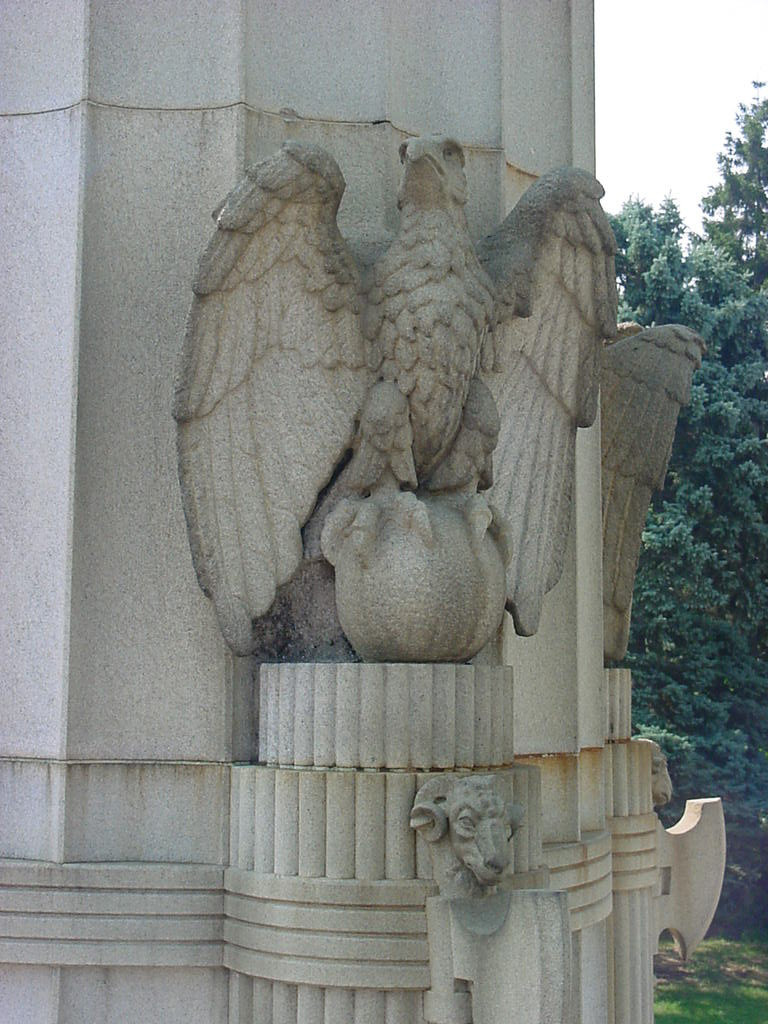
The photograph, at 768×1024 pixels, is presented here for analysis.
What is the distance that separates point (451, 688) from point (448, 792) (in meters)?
0.43

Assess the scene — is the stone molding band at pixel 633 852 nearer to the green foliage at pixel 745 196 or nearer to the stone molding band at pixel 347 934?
the stone molding band at pixel 347 934

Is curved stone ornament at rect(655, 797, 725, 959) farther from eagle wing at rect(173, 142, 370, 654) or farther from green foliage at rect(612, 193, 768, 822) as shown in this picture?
green foliage at rect(612, 193, 768, 822)

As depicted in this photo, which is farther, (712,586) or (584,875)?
(712,586)

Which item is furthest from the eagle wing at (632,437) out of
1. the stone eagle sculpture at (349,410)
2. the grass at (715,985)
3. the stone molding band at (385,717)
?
the grass at (715,985)

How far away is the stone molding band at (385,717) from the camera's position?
509 cm

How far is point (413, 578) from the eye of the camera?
520 centimetres

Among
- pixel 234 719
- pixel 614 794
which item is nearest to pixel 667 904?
pixel 614 794

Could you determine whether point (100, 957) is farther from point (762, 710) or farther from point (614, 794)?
point (762, 710)

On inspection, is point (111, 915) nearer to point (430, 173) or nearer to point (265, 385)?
point (265, 385)

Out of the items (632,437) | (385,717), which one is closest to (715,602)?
(632,437)

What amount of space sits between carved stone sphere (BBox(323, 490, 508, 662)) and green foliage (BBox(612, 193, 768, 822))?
14.2 metres

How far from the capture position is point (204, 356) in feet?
17.5

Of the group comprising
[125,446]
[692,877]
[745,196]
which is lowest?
[692,877]

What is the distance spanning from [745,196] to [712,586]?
27.4ft
